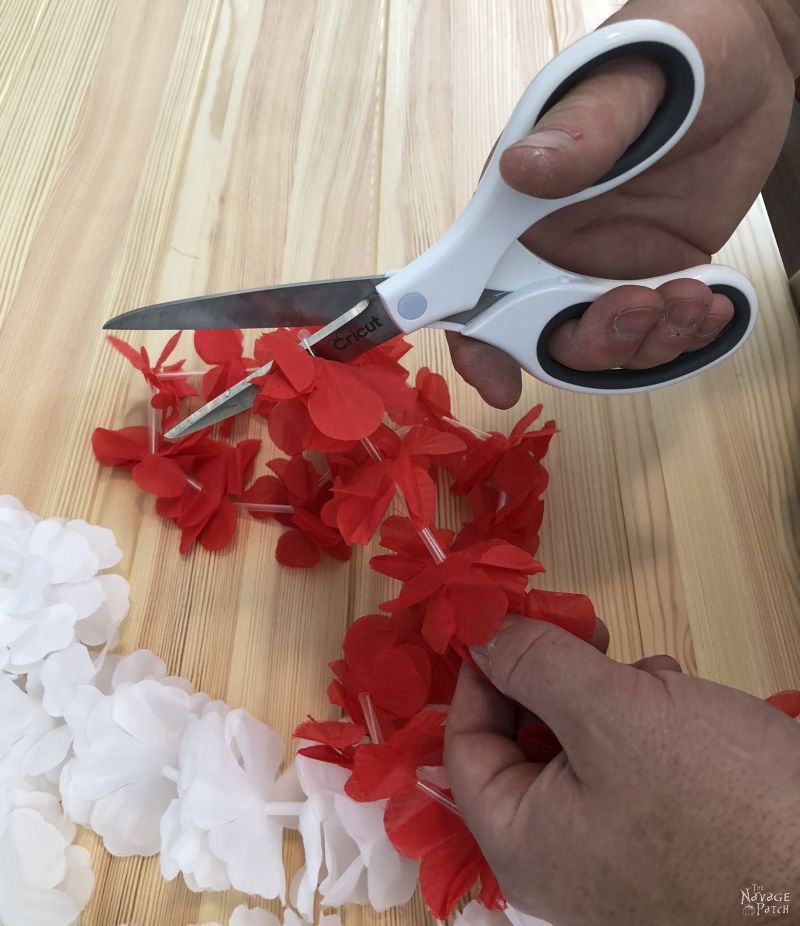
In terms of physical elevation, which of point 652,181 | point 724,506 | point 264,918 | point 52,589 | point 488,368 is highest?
point 652,181

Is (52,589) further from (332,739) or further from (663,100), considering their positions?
(663,100)

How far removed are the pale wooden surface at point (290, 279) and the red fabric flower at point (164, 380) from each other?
0.03 metres

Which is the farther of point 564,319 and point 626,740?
point 564,319

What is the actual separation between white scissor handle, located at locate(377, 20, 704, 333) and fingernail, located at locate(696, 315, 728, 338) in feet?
0.38

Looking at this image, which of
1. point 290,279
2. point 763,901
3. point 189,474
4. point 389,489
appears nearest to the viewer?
point 763,901

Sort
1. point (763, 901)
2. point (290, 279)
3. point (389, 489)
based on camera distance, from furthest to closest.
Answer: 1. point (290, 279)
2. point (389, 489)
3. point (763, 901)

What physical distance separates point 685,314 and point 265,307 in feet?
0.95

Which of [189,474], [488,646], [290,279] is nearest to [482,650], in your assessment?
[488,646]

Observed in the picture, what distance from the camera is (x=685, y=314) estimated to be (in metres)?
0.51

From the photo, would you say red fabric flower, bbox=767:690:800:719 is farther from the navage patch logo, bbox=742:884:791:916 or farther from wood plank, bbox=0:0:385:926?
wood plank, bbox=0:0:385:926

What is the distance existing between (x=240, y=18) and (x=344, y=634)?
744 millimetres

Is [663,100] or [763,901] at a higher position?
[663,100]

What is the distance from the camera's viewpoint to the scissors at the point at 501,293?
1.52ft

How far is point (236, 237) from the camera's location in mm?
782
